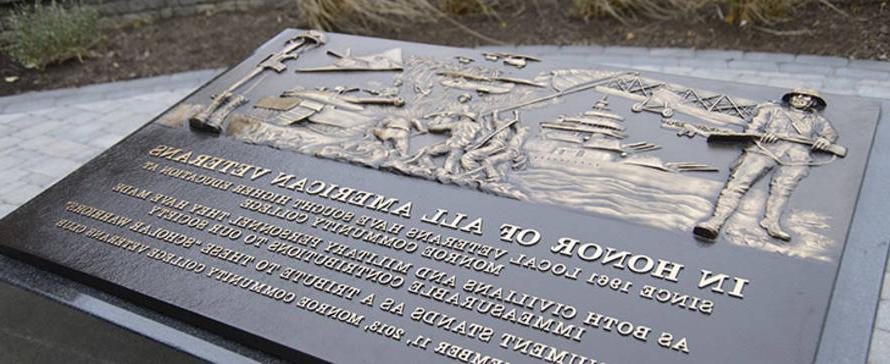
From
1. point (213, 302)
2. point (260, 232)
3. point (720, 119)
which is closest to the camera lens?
point (213, 302)

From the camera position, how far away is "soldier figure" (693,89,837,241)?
8.89 feet

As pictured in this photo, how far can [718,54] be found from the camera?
6.53 metres

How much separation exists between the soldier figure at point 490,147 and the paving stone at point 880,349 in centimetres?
183

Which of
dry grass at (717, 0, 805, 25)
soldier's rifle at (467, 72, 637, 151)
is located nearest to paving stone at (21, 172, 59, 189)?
soldier's rifle at (467, 72, 637, 151)

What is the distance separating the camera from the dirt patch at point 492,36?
654 cm

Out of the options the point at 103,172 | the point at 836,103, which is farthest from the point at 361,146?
the point at 836,103

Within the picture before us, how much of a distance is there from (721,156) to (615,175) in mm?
449

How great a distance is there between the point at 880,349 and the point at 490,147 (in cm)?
199

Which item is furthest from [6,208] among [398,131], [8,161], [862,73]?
[862,73]

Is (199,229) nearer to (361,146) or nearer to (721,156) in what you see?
(361,146)

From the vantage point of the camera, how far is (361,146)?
3402mm

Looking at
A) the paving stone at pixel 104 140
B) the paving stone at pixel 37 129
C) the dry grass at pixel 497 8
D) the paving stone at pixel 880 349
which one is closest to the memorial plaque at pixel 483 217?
the paving stone at pixel 880 349

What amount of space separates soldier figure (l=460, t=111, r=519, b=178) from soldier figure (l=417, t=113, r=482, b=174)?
1.8 inches

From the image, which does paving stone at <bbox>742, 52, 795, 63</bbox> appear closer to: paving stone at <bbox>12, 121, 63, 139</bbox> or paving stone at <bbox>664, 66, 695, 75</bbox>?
paving stone at <bbox>664, 66, 695, 75</bbox>
